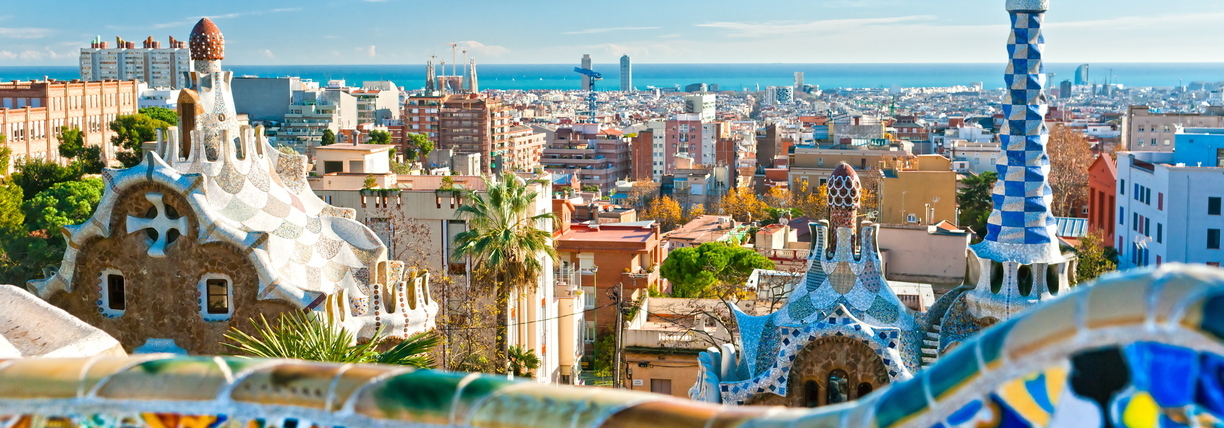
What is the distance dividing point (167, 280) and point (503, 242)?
232 inches

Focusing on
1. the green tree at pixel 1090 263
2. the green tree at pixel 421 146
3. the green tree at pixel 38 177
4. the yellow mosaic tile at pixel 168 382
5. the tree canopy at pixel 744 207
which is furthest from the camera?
the green tree at pixel 421 146

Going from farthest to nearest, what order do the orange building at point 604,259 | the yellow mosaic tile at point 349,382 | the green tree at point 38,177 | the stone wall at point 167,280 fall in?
the green tree at point 38,177
the orange building at point 604,259
the stone wall at point 167,280
the yellow mosaic tile at point 349,382

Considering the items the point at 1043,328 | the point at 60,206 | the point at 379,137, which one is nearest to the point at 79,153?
the point at 379,137

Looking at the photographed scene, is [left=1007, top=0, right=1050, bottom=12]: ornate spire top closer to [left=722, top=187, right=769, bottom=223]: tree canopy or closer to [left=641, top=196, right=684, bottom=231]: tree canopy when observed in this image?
[left=722, top=187, right=769, bottom=223]: tree canopy

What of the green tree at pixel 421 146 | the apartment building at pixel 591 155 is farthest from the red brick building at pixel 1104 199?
the apartment building at pixel 591 155

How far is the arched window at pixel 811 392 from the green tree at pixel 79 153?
3174 centimetres

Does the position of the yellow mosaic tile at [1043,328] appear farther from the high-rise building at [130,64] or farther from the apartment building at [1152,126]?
the high-rise building at [130,64]

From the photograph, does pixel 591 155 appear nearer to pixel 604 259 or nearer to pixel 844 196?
pixel 604 259

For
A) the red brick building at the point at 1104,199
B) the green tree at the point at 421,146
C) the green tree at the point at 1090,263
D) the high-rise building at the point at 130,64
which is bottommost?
the green tree at the point at 1090,263

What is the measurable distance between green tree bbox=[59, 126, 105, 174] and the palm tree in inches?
911

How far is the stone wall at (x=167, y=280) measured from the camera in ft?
42.7

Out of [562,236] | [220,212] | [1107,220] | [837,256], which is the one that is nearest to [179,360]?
[837,256]

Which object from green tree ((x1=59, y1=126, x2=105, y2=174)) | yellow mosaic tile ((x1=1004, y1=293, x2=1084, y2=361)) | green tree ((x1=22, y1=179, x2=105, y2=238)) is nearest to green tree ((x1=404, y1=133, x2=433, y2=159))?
green tree ((x1=59, y1=126, x2=105, y2=174))

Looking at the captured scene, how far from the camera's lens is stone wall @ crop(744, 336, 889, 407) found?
10484 millimetres
